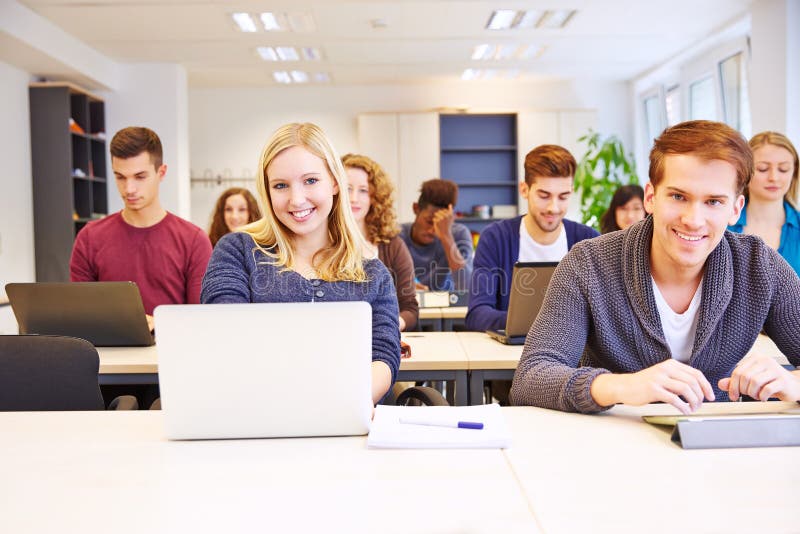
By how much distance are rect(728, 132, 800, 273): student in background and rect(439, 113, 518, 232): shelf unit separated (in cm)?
604

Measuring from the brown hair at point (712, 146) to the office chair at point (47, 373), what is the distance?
56.0 inches

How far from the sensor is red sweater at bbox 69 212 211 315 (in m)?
3.11

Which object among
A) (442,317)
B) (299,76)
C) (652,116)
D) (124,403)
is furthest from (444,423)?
(652,116)

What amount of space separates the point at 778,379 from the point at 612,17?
5.54 m

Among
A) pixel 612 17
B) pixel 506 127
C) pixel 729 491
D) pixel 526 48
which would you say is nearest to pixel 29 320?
pixel 729 491

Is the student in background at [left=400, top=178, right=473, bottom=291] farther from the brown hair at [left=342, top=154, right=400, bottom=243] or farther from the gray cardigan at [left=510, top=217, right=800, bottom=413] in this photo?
the gray cardigan at [left=510, top=217, right=800, bottom=413]

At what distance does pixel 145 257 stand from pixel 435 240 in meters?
2.37

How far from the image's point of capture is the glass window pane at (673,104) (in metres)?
8.38

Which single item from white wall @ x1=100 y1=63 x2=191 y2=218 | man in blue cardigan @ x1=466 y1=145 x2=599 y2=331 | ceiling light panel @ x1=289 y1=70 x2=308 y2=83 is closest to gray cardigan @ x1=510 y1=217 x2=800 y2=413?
man in blue cardigan @ x1=466 y1=145 x2=599 y2=331

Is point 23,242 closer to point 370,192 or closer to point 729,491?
point 370,192

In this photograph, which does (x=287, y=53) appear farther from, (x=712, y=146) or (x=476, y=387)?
(x=712, y=146)

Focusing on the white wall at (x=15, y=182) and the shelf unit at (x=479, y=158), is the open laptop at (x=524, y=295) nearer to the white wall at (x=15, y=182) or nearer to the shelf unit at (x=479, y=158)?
the white wall at (x=15, y=182)

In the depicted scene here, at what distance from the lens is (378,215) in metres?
3.58

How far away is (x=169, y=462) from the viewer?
1.28 metres
